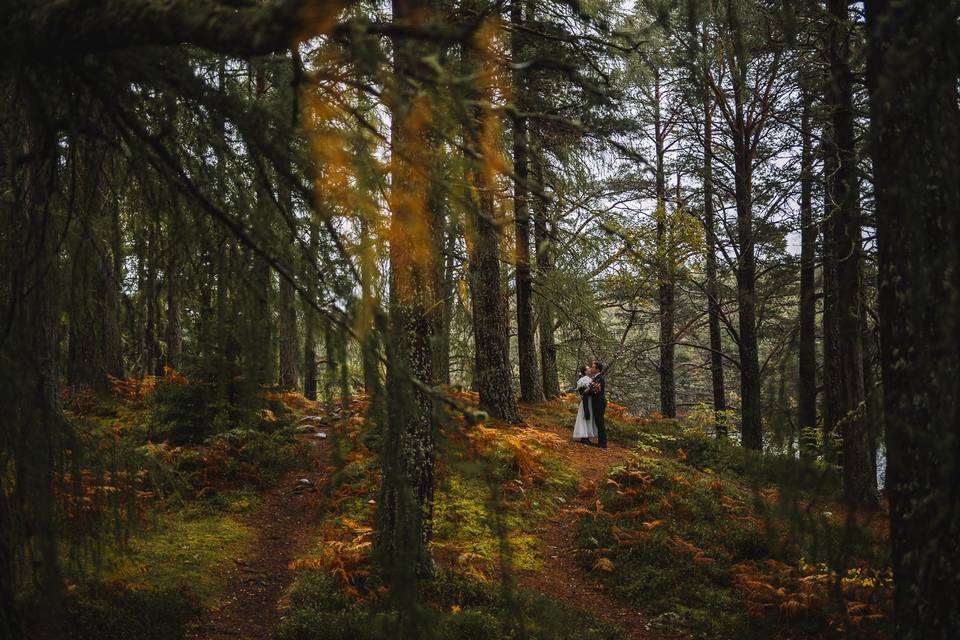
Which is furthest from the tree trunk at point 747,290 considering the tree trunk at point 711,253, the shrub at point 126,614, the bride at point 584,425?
the shrub at point 126,614

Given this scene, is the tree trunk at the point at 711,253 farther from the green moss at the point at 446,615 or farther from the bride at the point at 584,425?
the green moss at the point at 446,615

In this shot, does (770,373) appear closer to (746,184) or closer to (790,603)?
(790,603)

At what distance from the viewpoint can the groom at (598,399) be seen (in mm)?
11898

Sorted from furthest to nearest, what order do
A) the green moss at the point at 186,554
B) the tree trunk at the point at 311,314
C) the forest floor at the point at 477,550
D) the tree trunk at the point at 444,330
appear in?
the green moss at the point at 186,554
the tree trunk at the point at 444,330
the forest floor at the point at 477,550
the tree trunk at the point at 311,314

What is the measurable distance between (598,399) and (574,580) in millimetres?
5310

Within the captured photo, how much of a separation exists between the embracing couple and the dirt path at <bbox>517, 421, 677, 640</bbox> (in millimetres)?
2161

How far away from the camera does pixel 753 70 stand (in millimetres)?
12648

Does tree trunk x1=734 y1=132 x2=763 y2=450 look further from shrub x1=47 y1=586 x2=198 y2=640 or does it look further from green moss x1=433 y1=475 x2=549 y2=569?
shrub x1=47 y1=586 x2=198 y2=640


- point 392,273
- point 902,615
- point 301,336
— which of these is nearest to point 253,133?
point 301,336

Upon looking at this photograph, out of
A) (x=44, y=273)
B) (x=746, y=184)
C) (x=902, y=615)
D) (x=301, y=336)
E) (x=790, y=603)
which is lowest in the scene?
(x=790, y=603)

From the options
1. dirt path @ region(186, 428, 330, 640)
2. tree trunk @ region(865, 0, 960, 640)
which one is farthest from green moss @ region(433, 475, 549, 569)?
tree trunk @ region(865, 0, 960, 640)

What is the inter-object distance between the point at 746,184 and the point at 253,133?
13.5 m

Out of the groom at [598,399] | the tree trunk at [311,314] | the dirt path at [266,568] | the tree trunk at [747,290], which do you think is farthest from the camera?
the tree trunk at [747,290]

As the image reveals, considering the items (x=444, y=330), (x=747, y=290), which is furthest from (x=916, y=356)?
(x=747, y=290)
